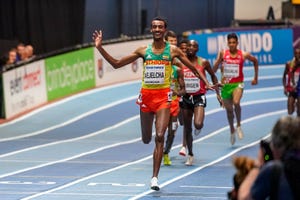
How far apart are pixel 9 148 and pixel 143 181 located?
438 cm

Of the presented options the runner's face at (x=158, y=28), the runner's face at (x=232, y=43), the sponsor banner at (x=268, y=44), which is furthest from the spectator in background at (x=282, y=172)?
the sponsor banner at (x=268, y=44)

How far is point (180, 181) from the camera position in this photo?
12375 millimetres

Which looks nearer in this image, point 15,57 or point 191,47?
point 191,47

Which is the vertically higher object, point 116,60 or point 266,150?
point 116,60

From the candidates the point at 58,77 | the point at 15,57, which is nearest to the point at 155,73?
the point at 15,57

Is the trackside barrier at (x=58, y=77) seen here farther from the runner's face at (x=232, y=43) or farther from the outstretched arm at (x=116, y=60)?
the outstretched arm at (x=116, y=60)

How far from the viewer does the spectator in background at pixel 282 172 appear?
4.66m

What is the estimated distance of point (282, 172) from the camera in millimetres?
4703

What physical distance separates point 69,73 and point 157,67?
11771 millimetres

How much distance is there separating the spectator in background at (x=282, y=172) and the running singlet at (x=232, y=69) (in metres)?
11.6

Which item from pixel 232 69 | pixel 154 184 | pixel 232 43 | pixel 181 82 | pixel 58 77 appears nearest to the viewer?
pixel 154 184

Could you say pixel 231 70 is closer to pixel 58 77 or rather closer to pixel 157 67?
pixel 157 67

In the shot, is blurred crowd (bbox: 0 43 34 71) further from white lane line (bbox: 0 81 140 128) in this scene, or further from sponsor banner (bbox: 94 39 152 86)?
sponsor banner (bbox: 94 39 152 86)

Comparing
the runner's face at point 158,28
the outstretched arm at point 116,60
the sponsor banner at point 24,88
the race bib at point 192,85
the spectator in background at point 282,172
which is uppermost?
the runner's face at point 158,28
